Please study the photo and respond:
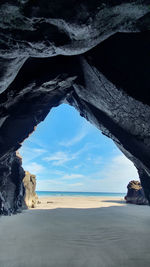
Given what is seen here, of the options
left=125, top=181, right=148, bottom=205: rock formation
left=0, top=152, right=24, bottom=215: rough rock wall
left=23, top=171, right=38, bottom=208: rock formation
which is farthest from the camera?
left=125, top=181, right=148, bottom=205: rock formation

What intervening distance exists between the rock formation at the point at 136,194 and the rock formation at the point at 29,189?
9.51 metres

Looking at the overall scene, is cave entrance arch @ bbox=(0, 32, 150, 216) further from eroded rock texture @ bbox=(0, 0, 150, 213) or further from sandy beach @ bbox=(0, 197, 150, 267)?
sandy beach @ bbox=(0, 197, 150, 267)

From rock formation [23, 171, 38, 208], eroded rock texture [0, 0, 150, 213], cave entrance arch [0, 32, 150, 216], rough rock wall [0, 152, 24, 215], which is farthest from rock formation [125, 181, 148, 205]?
rough rock wall [0, 152, 24, 215]

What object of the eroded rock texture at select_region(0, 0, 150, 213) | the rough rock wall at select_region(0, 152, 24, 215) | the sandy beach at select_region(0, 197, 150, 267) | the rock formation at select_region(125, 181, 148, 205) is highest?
the eroded rock texture at select_region(0, 0, 150, 213)

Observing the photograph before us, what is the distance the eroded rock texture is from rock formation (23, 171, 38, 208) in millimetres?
2714

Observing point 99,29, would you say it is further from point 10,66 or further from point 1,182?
point 1,182

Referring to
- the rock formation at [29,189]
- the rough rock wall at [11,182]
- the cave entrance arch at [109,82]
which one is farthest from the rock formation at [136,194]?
the rough rock wall at [11,182]

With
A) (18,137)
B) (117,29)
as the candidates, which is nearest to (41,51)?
(117,29)

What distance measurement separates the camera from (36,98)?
7102mm

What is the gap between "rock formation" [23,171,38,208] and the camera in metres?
11.9

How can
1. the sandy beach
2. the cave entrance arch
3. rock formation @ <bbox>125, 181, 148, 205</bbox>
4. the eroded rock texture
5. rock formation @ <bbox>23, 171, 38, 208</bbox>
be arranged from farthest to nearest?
1. rock formation @ <bbox>125, 181, 148, 205</bbox>
2. rock formation @ <bbox>23, 171, 38, 208</bbox>
3. the cave entrance arch
4. the sandy beach
5. the eroded rock texture

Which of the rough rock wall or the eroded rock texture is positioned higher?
the eroded rock texture

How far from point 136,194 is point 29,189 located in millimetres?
10220

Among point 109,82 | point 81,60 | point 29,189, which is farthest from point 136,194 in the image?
point 81,60
